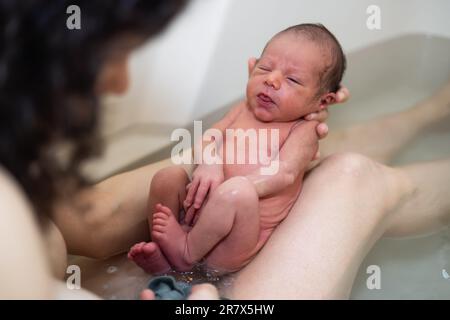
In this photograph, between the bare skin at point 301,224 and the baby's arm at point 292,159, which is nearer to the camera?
the bare skin at point 301,224

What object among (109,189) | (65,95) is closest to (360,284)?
(109,189)

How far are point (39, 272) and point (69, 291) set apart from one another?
0.09 meters

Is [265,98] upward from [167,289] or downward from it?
upward

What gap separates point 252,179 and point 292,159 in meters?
0.08

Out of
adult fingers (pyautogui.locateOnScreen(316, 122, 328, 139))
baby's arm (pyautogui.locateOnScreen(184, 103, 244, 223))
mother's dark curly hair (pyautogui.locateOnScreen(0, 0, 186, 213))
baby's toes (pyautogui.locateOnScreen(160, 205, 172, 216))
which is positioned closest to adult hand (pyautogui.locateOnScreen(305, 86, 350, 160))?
adult fingers (pyautogui.locateOnScreen(316, 122, 328, 139))

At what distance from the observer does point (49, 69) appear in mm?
686

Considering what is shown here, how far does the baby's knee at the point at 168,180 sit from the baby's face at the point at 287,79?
0.18 meters

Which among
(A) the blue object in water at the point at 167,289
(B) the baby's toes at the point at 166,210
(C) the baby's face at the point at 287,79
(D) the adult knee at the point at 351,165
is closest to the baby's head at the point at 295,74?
(C) the baby's face at the point at 287,79

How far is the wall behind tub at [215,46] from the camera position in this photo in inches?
51.6

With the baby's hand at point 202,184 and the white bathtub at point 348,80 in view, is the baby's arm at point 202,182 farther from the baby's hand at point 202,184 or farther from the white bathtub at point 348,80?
the white bathtub at point 348,80

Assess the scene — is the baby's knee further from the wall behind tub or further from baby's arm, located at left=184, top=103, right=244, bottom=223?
the wall behind tub

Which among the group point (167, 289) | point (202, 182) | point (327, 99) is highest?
point (327, 99)

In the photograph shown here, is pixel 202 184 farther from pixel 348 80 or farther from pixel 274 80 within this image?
pixel 348 80

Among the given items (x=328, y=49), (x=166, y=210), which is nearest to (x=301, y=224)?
(x=166, y=210)
